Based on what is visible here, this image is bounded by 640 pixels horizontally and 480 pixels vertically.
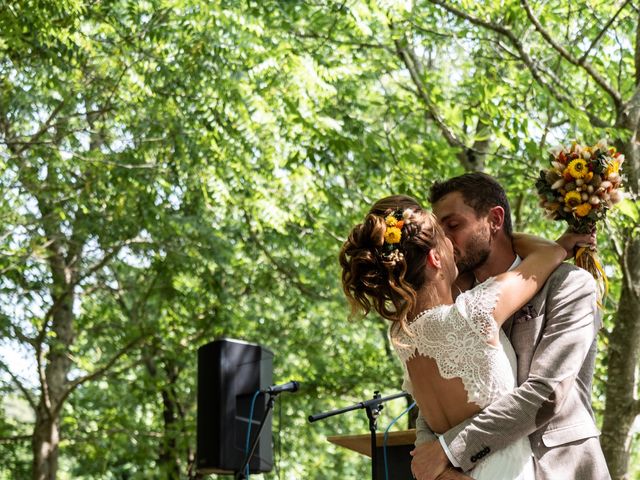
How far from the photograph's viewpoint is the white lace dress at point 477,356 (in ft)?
8.38

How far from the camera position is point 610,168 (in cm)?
299

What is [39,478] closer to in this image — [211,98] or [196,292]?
[196,292]

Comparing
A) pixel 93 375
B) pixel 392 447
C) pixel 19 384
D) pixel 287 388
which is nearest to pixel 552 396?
pixel 392 447

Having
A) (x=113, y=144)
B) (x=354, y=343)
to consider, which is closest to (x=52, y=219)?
(x=113, y=144)

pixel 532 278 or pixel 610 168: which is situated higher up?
pixel 610 168

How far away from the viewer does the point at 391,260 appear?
105 inches

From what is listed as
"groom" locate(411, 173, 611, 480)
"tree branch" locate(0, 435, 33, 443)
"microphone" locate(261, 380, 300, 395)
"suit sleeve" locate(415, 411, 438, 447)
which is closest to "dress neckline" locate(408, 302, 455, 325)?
"groom" locate(411, 173, 611, 480)

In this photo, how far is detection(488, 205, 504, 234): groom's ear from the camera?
296cm

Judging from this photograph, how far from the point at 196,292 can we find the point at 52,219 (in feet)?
7.59

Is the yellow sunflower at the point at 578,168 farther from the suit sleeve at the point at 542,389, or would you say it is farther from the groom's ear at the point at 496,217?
the suit sleeve at the point at 542,389

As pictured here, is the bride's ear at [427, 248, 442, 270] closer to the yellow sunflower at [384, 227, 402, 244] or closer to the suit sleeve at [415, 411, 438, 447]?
the yellow sunflower at [384, 227, 402, 244]

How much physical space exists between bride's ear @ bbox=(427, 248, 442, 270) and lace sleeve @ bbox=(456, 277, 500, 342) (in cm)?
13

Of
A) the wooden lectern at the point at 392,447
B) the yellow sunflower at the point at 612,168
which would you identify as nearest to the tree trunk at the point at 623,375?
the wooden lectern at the point at 392,447

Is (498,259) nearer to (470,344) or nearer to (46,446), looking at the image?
(470,344)
